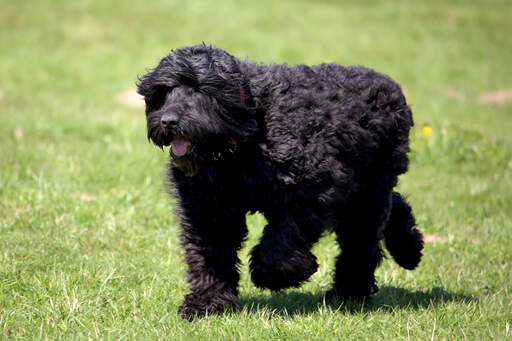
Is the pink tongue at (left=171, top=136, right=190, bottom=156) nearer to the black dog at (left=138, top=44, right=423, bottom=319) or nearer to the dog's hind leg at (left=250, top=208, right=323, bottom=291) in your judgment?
the black dog at (left=138, top=44, right=423, bottom=319)

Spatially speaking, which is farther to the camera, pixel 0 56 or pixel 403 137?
pixel 0 56

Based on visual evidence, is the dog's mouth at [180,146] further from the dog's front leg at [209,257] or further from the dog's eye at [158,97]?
the dog's front leg at [209,257]

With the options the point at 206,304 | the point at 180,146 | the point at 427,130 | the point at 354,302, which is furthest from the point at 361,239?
the point at 427,130

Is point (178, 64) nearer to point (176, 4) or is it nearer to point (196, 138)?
point (196, 138)

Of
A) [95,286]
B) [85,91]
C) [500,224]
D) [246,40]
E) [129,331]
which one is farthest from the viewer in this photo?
[246,40]

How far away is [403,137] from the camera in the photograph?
206 inches

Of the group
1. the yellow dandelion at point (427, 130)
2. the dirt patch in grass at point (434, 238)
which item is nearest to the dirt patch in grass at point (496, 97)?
the yellow dandelion at point (427, 130)

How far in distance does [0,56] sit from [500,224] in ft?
53.8

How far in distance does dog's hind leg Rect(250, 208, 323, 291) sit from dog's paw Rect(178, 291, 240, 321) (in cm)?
28

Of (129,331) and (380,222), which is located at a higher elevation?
(380,222)

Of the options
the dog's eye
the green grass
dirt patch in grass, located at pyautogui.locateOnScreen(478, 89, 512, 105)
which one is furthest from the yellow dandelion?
dirt patch in grass, located at pyautogui.locateOnScreen(478, 89, 512, 105)

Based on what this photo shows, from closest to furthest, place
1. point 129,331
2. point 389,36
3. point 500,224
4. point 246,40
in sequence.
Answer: point 129,331 → point 500,224 → point 246,40 → point 389,36

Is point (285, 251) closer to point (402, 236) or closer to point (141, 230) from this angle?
point (402, 236)

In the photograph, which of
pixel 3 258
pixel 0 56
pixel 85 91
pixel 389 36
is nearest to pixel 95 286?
pixel 3 258
